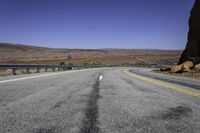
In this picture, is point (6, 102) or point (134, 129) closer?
point (134, 129)

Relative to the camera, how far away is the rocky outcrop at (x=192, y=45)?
29.0m

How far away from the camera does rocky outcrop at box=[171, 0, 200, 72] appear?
29.0m

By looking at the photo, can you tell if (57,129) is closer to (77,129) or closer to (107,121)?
(77,129)

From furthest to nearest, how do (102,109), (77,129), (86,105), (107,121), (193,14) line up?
(193,14) < (86,105) < (102,109) < (107,121) < (77,129)

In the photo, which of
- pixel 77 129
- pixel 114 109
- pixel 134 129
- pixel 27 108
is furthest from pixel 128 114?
pixel 27 108

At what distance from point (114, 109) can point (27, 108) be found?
1.70m

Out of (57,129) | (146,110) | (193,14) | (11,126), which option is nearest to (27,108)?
(11,126)

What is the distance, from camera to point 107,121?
4207 mm

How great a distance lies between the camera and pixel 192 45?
3125cm

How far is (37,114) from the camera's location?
468cm

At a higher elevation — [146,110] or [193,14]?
[193,14]

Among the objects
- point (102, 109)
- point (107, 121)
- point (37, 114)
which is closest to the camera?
point (107, 121)

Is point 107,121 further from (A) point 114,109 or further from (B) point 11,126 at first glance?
(B) point 11,126

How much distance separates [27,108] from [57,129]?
68.2 inches
